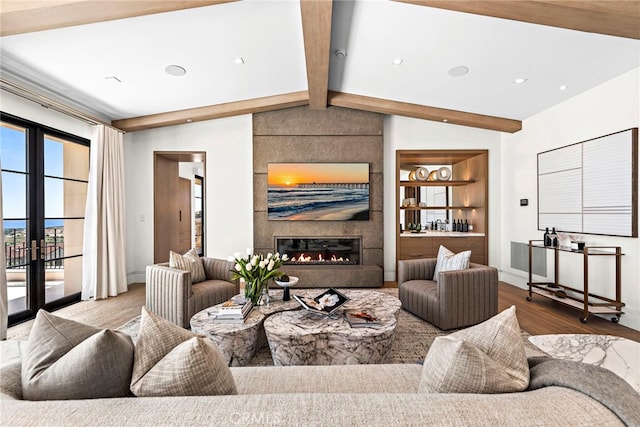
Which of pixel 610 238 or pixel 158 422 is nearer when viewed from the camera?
pixel 158 422

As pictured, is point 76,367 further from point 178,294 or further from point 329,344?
point 178,294

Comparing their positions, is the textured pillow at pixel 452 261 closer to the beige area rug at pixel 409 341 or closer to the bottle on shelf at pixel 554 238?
the beige area rug at pixel 409 341

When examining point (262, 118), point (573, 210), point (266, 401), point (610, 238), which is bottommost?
point (266, 401)

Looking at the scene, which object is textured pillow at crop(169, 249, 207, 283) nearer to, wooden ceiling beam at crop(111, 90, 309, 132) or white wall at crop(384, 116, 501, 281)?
wooden ceiling beam at crop(111, 90, 309, 132)

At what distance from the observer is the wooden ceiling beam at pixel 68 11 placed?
2096mm

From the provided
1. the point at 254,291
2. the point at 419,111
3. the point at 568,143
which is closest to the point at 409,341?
the point at 254,291

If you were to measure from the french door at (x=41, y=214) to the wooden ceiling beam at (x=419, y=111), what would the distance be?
148 inches

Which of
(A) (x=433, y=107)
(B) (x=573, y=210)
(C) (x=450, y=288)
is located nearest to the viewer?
(C) (x=450, y=288)

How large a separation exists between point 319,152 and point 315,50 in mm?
1983

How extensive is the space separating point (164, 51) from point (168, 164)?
2.84 metres

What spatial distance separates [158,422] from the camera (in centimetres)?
73

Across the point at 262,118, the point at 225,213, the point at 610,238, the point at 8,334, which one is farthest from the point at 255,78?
the point at 610,238

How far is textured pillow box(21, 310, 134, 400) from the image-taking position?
35.0 inches

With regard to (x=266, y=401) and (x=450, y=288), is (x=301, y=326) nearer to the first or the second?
(x=266, y=401)
